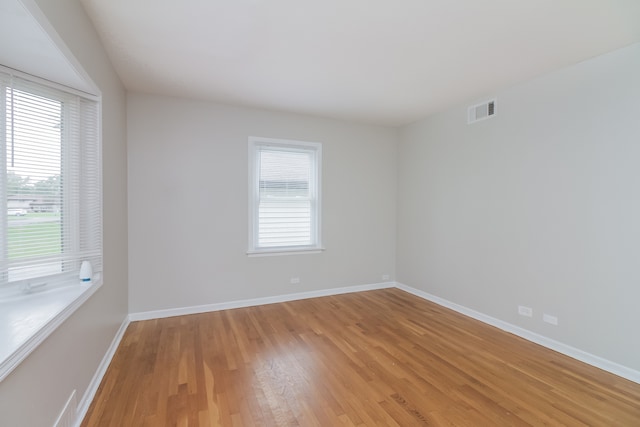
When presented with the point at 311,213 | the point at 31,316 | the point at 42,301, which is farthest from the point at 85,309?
the point at 311,213

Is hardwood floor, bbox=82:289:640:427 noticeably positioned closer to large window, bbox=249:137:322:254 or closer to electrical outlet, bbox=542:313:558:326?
electrical outlet, bbox=542:313:558:326

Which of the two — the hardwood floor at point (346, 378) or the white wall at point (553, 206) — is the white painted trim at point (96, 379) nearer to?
the hardwood floor at point (346, 378)

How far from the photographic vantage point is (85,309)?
1997 millimetres

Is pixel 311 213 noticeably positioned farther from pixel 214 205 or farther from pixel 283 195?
pixel 214 205

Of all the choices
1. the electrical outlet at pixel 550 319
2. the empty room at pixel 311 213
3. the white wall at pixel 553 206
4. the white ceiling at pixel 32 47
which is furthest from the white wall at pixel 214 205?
the electrical outlet at pixel 550 319

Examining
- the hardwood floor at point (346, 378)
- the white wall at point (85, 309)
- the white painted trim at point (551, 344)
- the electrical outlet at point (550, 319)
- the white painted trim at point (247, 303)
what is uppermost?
the white wall at point (85, 309)

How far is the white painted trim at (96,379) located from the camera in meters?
1.87

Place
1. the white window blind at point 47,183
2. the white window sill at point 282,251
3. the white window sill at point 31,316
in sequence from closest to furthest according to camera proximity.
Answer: the white window sill at point 31,316 < the white window blind at point 47,183 < the white window sill at point 282,251

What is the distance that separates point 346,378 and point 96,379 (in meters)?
1.93

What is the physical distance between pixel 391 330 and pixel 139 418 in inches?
96.0

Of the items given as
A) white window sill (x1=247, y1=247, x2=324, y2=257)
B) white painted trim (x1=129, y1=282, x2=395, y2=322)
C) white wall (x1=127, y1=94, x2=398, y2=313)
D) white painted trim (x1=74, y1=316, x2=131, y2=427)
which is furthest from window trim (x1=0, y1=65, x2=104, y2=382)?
white window sill (x1=247, y1=247, x2=324, y2=257)

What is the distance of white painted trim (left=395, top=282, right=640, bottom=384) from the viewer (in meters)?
2.40

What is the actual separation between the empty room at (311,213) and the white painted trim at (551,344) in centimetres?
2

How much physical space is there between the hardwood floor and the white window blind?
1055mm
